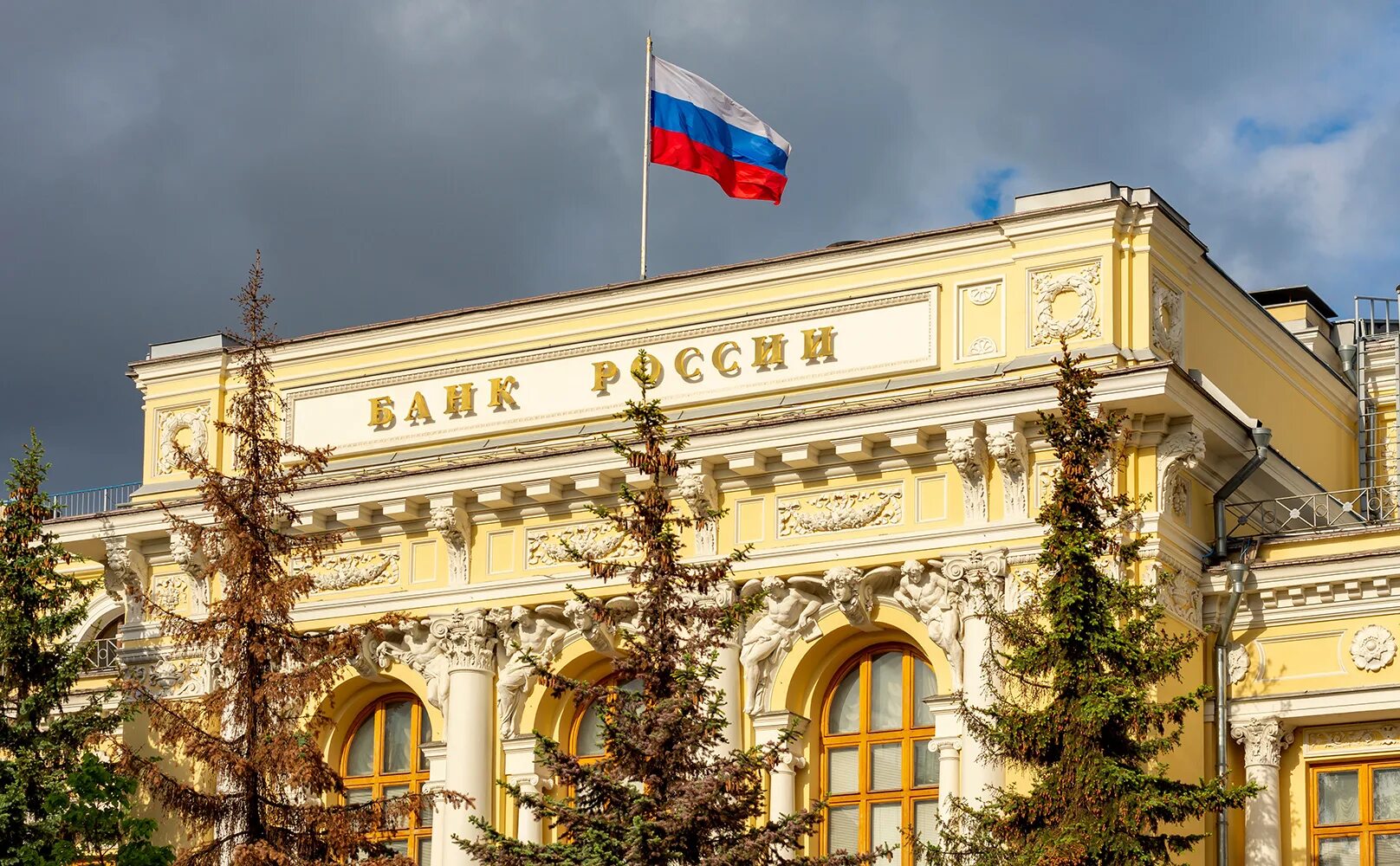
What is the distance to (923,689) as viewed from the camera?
3030cm

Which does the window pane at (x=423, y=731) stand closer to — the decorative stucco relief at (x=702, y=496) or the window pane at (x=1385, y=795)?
the decorative stucco relief at (x=702, y=496)

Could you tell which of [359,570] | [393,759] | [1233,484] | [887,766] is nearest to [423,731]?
[393,759]

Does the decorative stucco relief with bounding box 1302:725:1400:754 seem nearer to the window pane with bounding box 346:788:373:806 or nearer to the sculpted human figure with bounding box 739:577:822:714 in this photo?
the sculpted human figure with bounding box 739:577:822:714

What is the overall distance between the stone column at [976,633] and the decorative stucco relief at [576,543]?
3.93 m

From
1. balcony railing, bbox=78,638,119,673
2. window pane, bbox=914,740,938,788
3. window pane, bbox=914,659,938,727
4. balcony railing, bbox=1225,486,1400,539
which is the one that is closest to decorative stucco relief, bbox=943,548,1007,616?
window pane, bbox=914,659,938,727

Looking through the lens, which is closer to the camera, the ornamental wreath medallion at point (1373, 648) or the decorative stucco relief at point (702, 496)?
the ornamental wreath medallion at point (1373, 648)

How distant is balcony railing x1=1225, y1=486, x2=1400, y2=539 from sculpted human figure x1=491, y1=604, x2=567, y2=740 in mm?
7623

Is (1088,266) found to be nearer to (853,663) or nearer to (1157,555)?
(1157,555)

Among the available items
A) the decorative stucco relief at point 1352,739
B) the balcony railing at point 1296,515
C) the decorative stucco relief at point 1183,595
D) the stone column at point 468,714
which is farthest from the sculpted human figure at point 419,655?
the decorative stucco relief at point 1352,739

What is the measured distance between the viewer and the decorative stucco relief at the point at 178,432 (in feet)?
113

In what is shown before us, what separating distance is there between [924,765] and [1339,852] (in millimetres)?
4423

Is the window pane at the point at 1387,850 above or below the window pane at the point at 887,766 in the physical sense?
below

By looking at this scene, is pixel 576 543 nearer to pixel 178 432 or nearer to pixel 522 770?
pixel 522 770

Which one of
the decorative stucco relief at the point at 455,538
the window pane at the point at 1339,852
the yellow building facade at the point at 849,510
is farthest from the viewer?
the decorative stucco relief at the point at 455,538
